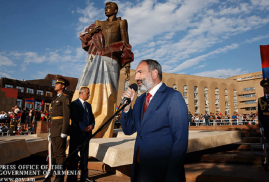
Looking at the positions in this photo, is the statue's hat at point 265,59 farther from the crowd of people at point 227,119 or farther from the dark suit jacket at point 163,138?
the crowd of people at point 227,119

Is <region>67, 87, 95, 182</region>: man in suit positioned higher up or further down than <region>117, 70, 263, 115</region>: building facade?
further down

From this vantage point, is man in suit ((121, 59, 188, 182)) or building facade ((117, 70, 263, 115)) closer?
man in suit ((121, 59, 188, 182))

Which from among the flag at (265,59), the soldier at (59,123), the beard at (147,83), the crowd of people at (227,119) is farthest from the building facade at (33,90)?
the beard at (147,83)

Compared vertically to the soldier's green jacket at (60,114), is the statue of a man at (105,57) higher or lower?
higher

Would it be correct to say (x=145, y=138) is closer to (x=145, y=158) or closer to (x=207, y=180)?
(x=145, y=158)

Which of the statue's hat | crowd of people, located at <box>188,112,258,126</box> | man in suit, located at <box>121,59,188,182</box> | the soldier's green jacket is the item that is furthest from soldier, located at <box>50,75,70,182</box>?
crowd of people, located at <box>188,112,258,126</box>

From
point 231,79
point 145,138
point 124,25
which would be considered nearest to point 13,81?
point 124,25

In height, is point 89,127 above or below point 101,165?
above

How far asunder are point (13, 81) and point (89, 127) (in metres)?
36.6

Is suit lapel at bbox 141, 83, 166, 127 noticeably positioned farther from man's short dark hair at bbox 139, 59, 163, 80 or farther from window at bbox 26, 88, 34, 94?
window at bbox 26, 88, 34, 94

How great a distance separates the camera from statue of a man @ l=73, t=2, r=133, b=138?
6238 millimetres

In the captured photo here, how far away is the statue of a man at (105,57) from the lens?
6.24m

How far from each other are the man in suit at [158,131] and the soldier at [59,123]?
2060 mm

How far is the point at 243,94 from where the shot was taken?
174 feet
